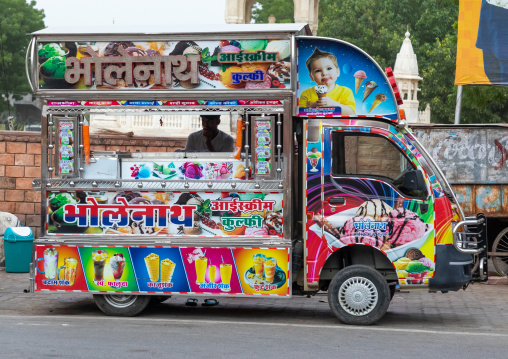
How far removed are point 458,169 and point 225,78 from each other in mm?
5056

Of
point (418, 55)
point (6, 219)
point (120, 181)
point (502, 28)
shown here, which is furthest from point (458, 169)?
point (418, 55)

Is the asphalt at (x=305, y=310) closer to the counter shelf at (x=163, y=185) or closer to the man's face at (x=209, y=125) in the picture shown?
the counter shelf at (x=163, y=185)

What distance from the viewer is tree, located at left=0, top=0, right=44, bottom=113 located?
58.0 meters

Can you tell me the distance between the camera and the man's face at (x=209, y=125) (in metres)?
9.62

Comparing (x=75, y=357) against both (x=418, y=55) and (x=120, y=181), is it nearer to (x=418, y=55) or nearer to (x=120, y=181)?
(x=120, y=181)

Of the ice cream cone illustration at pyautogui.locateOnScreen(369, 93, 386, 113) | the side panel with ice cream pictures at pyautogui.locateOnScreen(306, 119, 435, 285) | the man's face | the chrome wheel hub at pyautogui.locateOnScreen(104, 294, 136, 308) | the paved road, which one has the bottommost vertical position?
the paved road

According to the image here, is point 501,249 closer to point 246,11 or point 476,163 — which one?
point 476,163

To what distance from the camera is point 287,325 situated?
897cm

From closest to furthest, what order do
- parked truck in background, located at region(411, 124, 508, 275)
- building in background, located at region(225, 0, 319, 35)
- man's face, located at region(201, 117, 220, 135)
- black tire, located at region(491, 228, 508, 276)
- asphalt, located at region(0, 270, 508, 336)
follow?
1. asphalt, located at region(0, 270, 508, 336)
2. man's face, located at region(201, 117, 220, 135)
3. parked truck in background, located at region(411, 124, 508, 275)
4. black tire, located at region(491, 228, 508, 276)
5. building in background, located at region(225, 0, 319, 35)

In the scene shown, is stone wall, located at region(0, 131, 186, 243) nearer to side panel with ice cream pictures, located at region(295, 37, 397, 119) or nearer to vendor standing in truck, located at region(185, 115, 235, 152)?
vendor standing in truck, located at region(185, 115, 235, 152)

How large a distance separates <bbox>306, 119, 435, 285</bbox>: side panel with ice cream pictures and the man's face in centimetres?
121

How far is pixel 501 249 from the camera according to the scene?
12883 millimetres

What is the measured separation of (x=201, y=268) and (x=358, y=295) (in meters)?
1.69

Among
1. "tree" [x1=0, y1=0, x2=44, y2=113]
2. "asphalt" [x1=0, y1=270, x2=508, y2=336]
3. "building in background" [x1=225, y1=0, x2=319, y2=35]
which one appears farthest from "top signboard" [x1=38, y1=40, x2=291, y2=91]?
"tree" [x1=0, y1=0, x2=44, y2=113]
